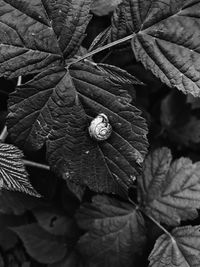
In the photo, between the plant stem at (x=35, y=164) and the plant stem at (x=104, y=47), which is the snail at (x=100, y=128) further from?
the plant stem at (x=35, y=164)

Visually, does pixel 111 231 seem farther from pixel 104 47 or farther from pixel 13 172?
pixel 104 47

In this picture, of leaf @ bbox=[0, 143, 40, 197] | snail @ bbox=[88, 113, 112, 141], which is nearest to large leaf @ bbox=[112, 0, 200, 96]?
snail @ bbox=[88, 113, 112, 141]

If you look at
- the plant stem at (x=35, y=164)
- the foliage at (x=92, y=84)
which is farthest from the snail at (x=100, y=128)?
the plant stem at (x=35, y=164)

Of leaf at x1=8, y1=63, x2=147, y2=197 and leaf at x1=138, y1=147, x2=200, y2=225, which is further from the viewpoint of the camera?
leaf at x1=138, y1=147, x2=200, y2=225

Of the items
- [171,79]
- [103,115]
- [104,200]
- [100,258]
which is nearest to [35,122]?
[103,115]

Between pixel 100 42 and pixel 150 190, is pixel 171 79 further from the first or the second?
pixel 150 190

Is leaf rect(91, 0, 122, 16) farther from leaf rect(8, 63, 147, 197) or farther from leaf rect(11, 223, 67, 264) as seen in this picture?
leaf rect(11, 223, 67, 264)
